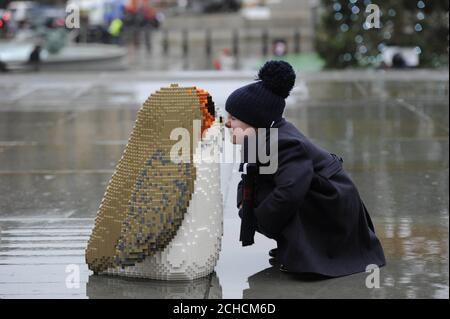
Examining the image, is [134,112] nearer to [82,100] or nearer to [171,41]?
[82,100]

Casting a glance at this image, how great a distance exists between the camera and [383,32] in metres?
21.3

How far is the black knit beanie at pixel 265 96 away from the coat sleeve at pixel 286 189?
0.59 feet

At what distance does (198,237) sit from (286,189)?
0.53 metres

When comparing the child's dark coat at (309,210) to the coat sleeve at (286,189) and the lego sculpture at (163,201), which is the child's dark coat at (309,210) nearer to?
the coat sleeve at (286,189)

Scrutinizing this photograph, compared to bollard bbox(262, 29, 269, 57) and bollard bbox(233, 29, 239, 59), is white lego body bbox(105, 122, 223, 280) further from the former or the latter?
bollard bbox(262, 29, 269, 57)

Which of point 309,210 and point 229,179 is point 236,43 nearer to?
point 229,179

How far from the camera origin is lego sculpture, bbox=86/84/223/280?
194 inches

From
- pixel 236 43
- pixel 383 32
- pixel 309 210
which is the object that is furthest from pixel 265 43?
pixel 309 210

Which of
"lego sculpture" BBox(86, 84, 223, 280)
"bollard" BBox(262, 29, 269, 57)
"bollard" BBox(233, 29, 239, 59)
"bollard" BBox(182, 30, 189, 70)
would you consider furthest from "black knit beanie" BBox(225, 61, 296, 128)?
"bollard" BBox(262, 29, 269, 57)


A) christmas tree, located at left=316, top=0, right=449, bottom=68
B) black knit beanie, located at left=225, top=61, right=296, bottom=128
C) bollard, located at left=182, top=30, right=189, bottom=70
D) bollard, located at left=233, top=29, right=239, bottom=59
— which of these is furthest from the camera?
bollard, located at left=233, top=29, right=239, bottom=59

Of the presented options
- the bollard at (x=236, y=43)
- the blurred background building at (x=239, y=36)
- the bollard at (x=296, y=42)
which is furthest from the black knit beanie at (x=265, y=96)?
the bollard at (x=296, y=42)

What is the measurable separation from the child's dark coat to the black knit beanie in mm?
116

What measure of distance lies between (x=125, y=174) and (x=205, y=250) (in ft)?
1.91
